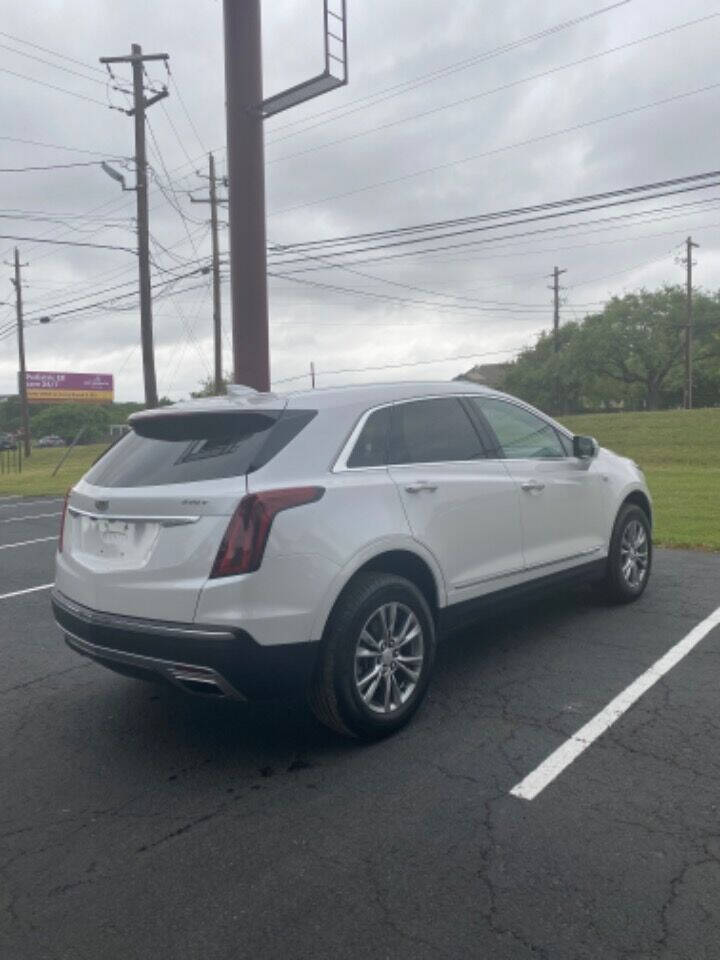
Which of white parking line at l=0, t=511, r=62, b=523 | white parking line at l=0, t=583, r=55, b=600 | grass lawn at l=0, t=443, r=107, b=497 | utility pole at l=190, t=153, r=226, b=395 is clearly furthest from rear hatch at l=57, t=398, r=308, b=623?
utility pole at l=190, t=153, r=226, b=395

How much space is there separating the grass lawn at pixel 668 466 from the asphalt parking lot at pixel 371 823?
5.62 metres

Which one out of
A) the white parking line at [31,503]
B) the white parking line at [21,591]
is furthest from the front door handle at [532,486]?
the white parking line at [31,503]

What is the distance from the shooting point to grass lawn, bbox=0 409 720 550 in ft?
34.7

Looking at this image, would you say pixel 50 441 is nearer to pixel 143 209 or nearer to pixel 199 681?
pixel 143 209

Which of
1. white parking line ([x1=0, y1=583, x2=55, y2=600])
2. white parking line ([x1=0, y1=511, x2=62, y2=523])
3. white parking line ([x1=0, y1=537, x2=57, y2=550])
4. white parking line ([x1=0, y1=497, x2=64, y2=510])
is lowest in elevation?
white parking line ([x1=0, y1=497, x2=64, y2=510])

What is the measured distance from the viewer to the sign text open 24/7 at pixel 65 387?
77.6m

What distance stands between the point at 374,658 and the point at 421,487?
93 centimetres

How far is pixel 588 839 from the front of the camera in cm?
309

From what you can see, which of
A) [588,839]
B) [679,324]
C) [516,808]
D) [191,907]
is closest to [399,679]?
[516,808]

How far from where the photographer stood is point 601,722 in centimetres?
417

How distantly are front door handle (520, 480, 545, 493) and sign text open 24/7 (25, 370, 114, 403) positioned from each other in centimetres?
7652

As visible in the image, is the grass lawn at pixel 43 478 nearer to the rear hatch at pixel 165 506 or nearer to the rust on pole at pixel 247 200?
the rust on pole at pixel 247 200

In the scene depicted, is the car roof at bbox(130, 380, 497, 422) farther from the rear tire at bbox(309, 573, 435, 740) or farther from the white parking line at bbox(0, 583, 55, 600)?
the white parking line at bbox(0, 583, 55, 600)

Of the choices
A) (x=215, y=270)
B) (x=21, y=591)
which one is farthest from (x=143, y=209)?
(x=21, y=591)
